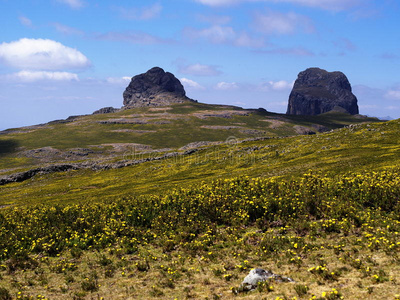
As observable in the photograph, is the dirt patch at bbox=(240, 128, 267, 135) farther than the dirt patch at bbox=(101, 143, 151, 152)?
Yes

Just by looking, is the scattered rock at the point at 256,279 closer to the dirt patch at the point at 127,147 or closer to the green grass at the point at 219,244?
the green grass at the point at 219,244

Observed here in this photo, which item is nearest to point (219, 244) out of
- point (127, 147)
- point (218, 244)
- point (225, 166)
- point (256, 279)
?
point (218, 244)

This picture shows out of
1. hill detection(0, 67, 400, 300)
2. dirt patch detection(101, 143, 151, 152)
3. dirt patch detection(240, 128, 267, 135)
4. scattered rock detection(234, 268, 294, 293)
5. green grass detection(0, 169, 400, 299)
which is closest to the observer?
scattered rock detection(234, 268, 294, 293)

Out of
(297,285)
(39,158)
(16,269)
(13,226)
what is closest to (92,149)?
(39,158)

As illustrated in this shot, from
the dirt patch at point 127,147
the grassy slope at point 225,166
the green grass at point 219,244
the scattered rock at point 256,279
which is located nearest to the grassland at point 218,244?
the green grass at point 219,244

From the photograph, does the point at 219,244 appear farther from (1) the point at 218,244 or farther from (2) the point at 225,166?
(2) the point at 225,166

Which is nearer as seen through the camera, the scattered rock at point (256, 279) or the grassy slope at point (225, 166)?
the scattered rock at point (256, 279)

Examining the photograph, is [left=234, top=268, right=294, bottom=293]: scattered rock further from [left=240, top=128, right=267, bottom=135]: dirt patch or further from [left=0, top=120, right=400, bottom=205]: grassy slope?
[left=240, top=128, right=267, bottom=135]: dirt patch

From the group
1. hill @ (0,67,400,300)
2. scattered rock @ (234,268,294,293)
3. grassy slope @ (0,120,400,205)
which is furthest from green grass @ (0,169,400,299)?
grassy slope @ (0,120,400,205)

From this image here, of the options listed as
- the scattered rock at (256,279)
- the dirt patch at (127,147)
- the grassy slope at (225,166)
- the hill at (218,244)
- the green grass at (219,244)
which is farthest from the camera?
the dirt patch at (127,147)

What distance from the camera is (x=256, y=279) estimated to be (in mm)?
12750

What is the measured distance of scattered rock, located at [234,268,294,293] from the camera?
12594mm

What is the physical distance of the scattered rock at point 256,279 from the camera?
12.6 meters

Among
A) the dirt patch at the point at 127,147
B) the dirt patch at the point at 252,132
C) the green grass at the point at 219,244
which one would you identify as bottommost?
the green grass at the point at 219,244
